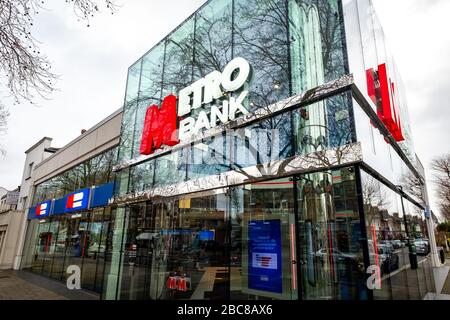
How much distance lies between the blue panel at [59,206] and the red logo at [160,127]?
9.09 metres

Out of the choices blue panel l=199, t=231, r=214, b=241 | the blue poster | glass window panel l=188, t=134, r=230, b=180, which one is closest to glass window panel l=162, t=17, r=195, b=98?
glass window panel l=188, t=134, r=230, b=180

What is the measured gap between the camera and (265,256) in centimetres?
580

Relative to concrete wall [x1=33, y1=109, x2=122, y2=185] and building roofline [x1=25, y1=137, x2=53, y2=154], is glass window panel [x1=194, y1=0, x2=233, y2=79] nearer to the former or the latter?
concrete wall [x1=33, y1=109, x2=122, y2=185]

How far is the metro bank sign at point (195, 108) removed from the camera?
7.41 meters

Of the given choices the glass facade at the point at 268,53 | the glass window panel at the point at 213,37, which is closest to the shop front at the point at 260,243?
the glass facade at the point at 268,53

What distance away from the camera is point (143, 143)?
10.1 metres

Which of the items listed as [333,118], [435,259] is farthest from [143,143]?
[435,259]

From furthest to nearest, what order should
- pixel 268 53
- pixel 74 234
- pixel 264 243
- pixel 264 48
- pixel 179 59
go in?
pixel 74 234
pixel 179 59
pixel 264 48
pixel 268 53
pixel 264 243

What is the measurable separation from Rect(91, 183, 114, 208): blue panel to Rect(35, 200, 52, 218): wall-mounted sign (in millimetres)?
7370

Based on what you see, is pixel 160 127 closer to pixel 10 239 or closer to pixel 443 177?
pixel 10 239

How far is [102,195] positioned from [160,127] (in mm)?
4706

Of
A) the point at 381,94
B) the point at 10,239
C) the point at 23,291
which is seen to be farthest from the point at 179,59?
the point at 10,239

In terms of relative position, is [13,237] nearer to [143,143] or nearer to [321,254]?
[143,143]

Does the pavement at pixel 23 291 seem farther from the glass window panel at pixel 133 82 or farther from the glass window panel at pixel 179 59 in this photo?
the glass window panel at pixel 179 59
